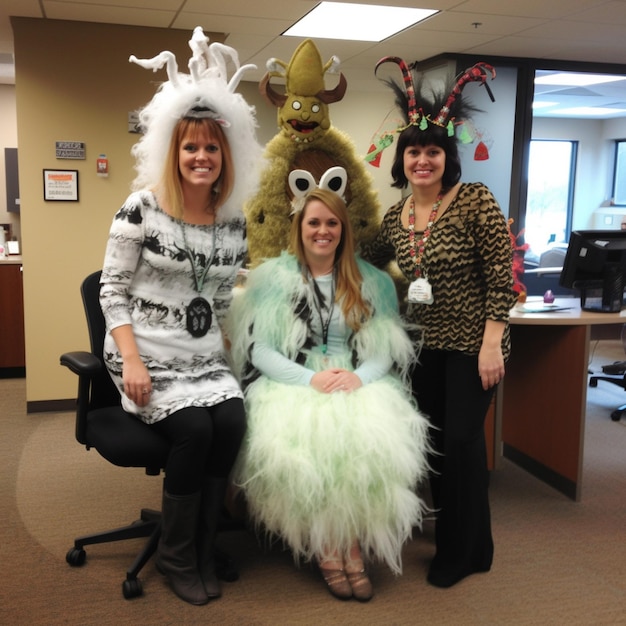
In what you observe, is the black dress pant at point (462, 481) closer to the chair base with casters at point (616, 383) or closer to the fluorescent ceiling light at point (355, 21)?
the chair base with casters at point (616, 383)

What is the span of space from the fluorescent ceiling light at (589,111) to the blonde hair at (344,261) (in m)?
7.09

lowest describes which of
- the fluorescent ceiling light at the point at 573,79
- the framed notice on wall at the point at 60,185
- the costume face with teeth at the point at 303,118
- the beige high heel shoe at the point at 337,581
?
the beige high heel shoe at the point at 337,581

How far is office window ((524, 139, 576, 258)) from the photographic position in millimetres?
9531

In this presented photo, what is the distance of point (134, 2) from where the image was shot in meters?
3.50

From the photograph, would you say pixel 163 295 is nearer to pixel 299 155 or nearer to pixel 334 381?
pixel 334 381

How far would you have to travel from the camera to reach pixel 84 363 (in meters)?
2.05

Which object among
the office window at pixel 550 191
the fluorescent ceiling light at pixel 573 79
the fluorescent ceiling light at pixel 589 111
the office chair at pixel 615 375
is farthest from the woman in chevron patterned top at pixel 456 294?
the office window at pixel 550 191

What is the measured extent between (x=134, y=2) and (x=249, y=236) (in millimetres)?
1679

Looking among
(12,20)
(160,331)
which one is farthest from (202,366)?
(12,20)

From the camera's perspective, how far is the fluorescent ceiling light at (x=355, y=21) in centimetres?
388

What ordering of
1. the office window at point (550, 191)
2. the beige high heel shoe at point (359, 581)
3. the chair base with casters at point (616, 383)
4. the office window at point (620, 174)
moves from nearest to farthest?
the beige high heel shoe at point (359, 581) < the chair base with casters at point (616, 383) < the office window at point (620, 174) < the office window at point (550, 191)

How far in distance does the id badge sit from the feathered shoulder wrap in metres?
Result: 0.14

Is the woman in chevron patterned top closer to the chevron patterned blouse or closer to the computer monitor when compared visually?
the chevron patterned blouse

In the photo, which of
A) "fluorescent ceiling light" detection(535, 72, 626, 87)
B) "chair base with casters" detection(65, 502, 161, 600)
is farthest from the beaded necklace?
"fluorescent ceiling light" detection(535, 72, 626, 87)
